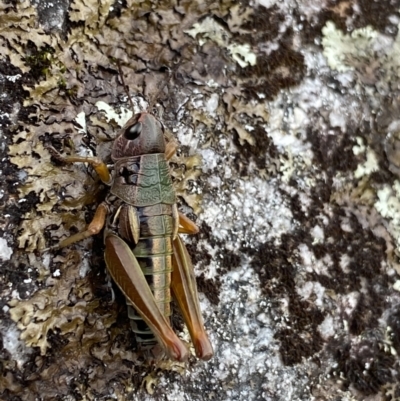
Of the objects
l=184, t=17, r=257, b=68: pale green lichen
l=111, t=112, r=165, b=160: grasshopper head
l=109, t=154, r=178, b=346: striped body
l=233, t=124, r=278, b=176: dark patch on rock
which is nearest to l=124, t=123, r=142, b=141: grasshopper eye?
l=111, t=112, r=165, b=160: grasshopper head

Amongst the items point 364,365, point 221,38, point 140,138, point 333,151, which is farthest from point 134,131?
point 364,365

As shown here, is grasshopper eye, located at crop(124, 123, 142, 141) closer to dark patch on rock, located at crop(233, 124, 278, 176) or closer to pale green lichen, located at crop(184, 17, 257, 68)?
dark patch on rock, located at crop(233, 124, 278, 176)

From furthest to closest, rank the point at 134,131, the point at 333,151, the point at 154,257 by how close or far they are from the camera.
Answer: the point at 333,151 < the point at 134,131 < the point at 154,257

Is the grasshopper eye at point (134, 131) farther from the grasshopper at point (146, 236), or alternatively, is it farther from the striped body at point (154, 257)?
the striped body at point (154, 257)

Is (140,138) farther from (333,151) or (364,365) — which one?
(364,365)

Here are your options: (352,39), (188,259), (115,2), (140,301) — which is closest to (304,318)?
(188,259)

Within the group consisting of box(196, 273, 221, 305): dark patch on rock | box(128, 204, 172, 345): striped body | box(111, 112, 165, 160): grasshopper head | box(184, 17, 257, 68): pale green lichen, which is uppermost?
box(184, 17, 257, 68): pale green lichen

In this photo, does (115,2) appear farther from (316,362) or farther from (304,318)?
(316,362)
